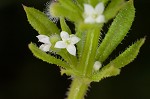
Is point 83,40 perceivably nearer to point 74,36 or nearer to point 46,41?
point 74,36

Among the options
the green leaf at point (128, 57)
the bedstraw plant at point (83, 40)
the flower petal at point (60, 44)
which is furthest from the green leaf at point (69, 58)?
the green leaf at point (128, 57)

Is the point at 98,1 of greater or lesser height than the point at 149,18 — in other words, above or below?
below

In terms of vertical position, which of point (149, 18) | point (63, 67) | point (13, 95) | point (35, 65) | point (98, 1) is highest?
point (149, 18)

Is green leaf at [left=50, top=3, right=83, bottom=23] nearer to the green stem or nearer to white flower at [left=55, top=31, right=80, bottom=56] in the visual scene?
white flower at [left=55, top=31, right=80, bottom=56]

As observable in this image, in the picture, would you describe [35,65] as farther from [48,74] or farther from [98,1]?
[98,1]

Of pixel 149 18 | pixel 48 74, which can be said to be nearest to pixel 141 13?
pixel 149 18

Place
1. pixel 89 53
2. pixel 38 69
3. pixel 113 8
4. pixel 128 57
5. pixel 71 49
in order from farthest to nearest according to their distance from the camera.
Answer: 1. pixel 38 69
2. pixel 128 57
3. pixel 71 49
4. pixel 89 53
5. pixel 113 8

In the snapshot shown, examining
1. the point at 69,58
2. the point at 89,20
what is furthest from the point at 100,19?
the point at 69,58

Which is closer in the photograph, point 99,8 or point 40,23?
point 99,8

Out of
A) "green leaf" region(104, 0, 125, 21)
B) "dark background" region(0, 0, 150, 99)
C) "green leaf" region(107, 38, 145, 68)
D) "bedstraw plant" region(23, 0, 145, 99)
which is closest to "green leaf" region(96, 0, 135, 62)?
"bedstraw plant" region(23, 0, 145, 99)
